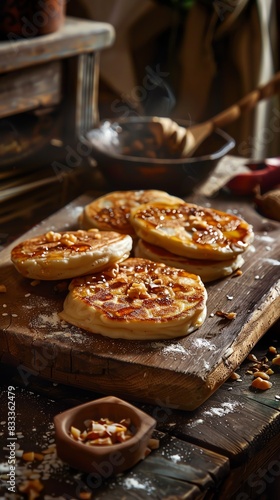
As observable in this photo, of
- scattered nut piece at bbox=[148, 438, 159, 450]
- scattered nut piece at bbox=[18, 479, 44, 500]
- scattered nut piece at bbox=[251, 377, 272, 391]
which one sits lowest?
scattered nut piece at bbox=[18, 479, 44, 500]

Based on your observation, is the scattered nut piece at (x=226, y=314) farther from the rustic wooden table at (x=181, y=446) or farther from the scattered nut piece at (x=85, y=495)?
the scattered nut piece at (x=85, y=495)

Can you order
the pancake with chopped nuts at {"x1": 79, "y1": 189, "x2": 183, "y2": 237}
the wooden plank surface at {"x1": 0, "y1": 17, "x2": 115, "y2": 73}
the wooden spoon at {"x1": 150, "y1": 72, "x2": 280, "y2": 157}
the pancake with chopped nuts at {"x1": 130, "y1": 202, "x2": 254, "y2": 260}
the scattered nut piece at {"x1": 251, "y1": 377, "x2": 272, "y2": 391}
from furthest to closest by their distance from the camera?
the wooden spoon at {"x1": 150, "y1": 72, "x2": 280, "y2": 157}
the wooden plank surface at {"x1": 0, "y1": 17, "x2": 115, "y2": 73}
the pancake with chopped nuts at {"x1": 79, "y1": 189, "x2": 183, "y2": 237}
the pancake with chopped nuts at {"x1": 130, "y1": 202, "x2": 254, "y2": 260}
the scattered nut piece at {"x1": 251, "y1": 377, "x2": 272, "y2": 391}

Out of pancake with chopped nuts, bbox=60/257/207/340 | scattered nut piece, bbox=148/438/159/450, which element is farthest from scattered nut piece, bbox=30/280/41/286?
scattered nut piece, bbox=148/438/159/450

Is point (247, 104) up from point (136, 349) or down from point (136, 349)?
up

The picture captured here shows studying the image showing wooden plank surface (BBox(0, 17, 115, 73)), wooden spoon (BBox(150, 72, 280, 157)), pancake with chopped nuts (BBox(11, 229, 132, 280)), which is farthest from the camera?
wooden spoon (BBox(150, 72, 280, 157))

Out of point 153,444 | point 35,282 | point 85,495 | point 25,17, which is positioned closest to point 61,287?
point 35,282

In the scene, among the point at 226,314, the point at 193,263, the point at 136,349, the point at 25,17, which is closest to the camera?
the point at 136,349

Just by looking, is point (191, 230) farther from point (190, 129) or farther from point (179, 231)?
point (190, 129)

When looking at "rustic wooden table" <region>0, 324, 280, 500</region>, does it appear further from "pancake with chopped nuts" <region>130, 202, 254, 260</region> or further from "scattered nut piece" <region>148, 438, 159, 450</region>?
"pancake with chopped nuts" <region>130, 202, 254, 260</region>
